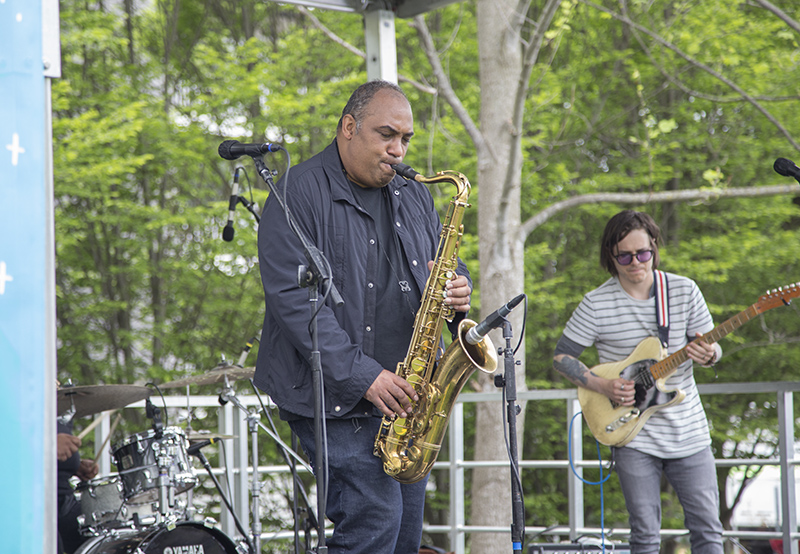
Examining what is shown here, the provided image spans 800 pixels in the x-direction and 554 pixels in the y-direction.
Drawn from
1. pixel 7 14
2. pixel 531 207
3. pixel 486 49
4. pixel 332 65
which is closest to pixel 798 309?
pixel 531 207

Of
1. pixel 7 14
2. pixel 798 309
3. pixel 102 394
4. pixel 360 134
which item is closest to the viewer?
pixel 7 14

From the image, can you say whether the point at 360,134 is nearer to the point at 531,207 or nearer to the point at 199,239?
the point at 531,207

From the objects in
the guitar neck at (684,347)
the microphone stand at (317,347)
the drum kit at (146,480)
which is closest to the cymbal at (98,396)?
the drum kit at (146,480)

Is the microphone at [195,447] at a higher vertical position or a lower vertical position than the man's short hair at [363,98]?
lower

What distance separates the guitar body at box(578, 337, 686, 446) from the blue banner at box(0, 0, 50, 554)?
2.67 m

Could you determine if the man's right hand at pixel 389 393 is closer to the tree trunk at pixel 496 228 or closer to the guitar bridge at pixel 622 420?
the guitar bridge at pixel 622 420

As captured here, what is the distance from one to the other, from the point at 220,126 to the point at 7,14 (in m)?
9.68

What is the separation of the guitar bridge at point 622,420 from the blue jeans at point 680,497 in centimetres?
16

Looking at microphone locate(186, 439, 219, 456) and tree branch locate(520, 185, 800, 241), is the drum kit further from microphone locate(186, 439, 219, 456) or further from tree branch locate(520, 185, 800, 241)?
tree branch locate(520, 185, 800, 241)

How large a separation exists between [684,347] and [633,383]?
297 mm

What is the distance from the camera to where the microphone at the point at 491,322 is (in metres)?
2.55

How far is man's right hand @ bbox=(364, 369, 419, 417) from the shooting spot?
2.62m

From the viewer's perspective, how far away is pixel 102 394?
439 cm

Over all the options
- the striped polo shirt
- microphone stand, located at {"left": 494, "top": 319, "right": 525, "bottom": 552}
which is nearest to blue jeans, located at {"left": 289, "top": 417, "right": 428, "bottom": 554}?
microphone stand, located at {"left": 494, "top": 319, "right": 525, "bottom": 552}
